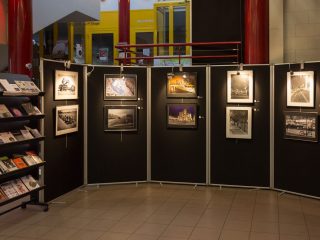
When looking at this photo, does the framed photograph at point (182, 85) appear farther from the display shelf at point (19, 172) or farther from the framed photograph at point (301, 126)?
the display shelf at point (19, 172)

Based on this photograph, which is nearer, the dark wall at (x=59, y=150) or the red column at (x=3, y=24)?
the dark wall at (x=59, y=150)

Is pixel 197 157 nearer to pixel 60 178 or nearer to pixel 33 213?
pixel 60 178

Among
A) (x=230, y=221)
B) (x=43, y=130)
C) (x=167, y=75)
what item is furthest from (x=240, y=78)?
(x=43, y=130)

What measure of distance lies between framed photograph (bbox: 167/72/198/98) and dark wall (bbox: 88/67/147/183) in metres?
0.50

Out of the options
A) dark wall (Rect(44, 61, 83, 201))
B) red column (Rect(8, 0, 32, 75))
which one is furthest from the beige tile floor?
red column (Rect(8, 0, 32, 75))

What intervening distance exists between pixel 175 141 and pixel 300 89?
244 cm

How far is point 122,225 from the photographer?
5.90m

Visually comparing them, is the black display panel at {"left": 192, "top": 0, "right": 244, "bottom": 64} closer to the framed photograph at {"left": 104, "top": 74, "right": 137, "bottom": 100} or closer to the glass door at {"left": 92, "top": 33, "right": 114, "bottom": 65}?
the framed photograph at {"left": 104, "top": 74, "right": 137, "bottom": 100}

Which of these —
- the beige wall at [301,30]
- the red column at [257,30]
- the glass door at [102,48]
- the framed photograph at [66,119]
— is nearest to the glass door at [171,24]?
the glass door at [102,48]

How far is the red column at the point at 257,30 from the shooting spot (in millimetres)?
8578

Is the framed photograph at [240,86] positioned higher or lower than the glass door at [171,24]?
lower

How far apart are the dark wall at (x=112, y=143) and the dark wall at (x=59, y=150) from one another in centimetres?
25

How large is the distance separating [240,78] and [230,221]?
Answer: 9.61 feet

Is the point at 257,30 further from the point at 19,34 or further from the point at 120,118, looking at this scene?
the point at 19,34
